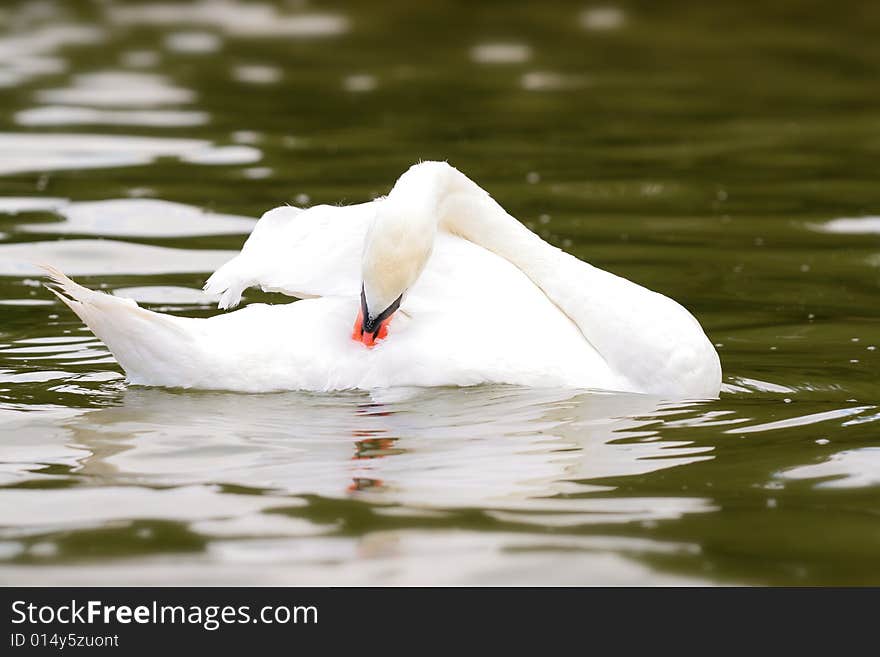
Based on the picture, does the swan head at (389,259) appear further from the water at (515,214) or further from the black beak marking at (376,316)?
the water at (515,214)

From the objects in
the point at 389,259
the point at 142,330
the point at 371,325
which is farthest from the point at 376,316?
the point at 142,330

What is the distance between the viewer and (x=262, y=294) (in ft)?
30.7

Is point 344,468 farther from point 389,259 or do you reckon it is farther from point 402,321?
point 402,321

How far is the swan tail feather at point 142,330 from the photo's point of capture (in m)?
6.38

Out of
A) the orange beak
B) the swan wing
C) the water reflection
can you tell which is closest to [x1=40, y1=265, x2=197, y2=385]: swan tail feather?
the water reflection

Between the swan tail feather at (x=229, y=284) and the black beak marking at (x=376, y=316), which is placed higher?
the swan tail feather at (x=229, y=284)

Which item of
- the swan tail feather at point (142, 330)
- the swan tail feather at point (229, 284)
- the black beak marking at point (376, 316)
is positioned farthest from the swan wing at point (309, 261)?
the black beak marking at point (376, 316)

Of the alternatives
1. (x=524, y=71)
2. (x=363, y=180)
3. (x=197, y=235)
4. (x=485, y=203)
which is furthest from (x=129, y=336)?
(x=524, y=71)

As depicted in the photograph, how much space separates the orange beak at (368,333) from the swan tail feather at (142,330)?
62cm

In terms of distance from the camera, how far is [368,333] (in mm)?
6230

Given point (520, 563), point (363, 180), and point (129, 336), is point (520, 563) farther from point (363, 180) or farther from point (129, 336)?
point (363, 180)

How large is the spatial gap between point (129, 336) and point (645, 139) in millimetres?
8423

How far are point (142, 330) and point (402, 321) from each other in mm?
980

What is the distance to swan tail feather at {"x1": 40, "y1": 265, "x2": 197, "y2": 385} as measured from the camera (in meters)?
6.38
